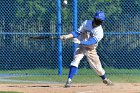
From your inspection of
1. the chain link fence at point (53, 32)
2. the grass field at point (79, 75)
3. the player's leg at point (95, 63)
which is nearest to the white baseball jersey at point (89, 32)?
the player's leg at point (95, 63)

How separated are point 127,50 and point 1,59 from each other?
12.9ft

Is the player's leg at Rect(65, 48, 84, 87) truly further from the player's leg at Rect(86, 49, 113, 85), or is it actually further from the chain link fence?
the chain link fence

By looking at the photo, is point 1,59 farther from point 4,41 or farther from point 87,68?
point 87,68

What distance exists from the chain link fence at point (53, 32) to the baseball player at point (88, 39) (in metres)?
3.90

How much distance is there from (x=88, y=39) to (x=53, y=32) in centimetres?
429

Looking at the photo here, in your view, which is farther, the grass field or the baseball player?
the grass field

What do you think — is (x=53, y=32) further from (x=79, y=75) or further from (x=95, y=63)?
(x=95, y=63)

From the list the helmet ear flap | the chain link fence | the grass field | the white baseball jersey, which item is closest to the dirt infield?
the white baseball jersey

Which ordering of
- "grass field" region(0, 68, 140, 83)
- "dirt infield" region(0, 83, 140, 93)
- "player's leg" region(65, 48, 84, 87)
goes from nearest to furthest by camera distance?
"dirt infield" region(0, 83, 140, 93) → "player's leg" region(65, 48, 84, 87) → "grass field" region(0, 68, 140, 83)

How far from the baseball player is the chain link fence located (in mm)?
3904

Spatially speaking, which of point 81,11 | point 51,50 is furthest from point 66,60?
point 81,11

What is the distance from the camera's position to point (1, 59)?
52.9 ft

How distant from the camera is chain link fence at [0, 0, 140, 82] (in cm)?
1567

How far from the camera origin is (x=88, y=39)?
1137 centimetres
